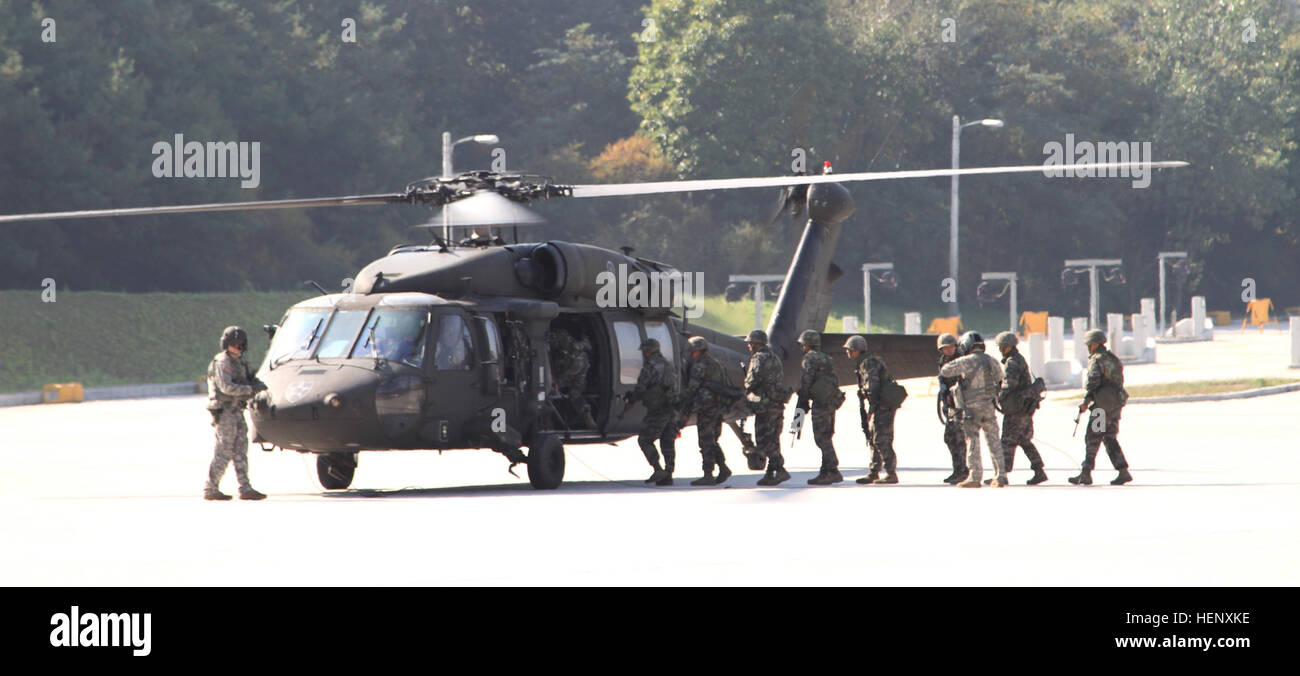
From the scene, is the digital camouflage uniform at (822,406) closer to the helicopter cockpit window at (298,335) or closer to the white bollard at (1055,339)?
the helicopter cockpit window at (298,335)

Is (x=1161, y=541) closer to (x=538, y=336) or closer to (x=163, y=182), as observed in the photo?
(x=538, y=336)

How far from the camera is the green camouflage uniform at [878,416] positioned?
1612 centimetres

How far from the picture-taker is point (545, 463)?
51.8 ft

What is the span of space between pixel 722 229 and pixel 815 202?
51.2 m

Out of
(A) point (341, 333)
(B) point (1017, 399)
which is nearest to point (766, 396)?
(B) point (1017, 399)

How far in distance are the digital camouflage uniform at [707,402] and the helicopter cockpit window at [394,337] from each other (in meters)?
2.98

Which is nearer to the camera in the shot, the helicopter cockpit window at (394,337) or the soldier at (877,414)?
the helicopter cockpit window at (394,337)

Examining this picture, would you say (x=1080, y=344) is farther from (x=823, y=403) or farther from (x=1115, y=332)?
(x=823, y=403)

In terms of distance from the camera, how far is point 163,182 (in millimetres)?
50125

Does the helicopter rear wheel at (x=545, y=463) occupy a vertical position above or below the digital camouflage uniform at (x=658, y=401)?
below

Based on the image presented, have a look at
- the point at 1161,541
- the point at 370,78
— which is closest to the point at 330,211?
the point at 370,78

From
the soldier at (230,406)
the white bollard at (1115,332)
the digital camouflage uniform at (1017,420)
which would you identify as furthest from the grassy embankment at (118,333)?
the digital camouflage uniform at (1017,420)

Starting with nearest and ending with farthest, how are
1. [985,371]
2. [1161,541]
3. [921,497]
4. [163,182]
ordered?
[1161,541], [921,497], [985,371], [163,182]

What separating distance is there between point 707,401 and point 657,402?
66 centimetres
